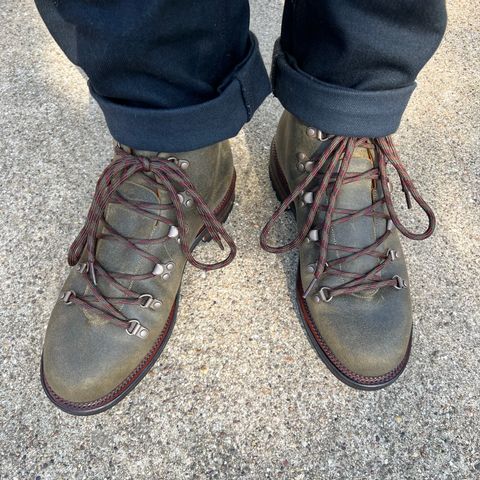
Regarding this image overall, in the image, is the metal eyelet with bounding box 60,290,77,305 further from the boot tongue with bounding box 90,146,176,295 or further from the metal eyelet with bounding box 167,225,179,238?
the metal eyelet with bounding box 167,225,179,238

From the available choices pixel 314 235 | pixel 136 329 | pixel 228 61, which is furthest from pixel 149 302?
pixel 228 61

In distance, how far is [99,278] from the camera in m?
0.83

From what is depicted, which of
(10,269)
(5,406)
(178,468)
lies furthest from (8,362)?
(178,468)

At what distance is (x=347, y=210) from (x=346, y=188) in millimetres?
38

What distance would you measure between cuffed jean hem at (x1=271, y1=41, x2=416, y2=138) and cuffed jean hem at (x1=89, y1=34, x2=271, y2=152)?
63 mm

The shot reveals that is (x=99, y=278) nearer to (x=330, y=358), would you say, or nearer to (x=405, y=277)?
(x=330, y=358)

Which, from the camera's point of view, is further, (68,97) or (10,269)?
(68,97)

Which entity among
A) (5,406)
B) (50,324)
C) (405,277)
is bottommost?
(5,406)

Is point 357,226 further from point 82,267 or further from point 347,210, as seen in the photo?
point 82,267

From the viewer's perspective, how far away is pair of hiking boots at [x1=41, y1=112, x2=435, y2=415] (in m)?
0.80

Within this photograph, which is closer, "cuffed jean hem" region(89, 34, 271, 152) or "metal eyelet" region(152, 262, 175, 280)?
"cuffed jean hem" region(89, 34, 271, 152)

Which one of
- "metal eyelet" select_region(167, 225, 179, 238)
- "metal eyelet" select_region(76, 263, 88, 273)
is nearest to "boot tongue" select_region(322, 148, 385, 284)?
"metal eyelet" select_region(167, 225, 179, 238)

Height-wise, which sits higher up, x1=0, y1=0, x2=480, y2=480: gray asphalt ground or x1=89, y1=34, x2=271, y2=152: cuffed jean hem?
x1=89, y1=34, x2=271, y2=152: cuffed jean hem

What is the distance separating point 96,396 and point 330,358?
40cm
